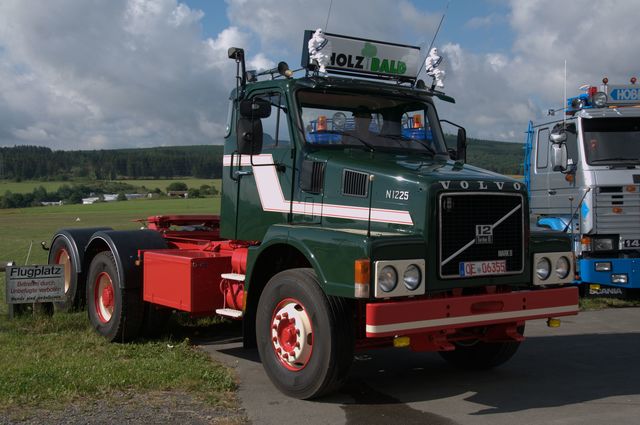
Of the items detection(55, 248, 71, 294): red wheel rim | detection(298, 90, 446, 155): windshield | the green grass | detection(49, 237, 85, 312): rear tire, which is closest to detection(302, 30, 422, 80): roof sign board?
detection(298, 90, 446, 155): windshield

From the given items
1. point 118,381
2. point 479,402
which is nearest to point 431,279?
point 479,402

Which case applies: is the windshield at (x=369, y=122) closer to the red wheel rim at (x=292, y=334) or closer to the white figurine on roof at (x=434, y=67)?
the white figurine on roof at (x=434, y=67)

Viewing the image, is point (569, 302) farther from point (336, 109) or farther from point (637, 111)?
point (637, 111)

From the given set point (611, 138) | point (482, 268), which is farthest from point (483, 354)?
point (611, 138)

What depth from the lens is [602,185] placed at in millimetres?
11250

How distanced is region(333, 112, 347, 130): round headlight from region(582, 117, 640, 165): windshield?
545 centimetres

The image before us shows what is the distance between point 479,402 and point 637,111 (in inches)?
273

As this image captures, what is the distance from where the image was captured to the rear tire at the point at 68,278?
33.2 feet

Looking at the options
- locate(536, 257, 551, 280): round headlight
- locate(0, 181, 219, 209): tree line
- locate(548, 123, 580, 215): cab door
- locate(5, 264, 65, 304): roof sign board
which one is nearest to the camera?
locate(536, 257, 551, 280): round headlight

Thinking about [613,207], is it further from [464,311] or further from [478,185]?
[464,311]

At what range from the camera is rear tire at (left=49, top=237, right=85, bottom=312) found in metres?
10.1

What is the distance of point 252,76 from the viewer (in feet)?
26.7

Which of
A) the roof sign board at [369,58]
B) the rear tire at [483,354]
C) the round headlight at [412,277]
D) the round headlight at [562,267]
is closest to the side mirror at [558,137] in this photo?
the roof sign board at [369,58]

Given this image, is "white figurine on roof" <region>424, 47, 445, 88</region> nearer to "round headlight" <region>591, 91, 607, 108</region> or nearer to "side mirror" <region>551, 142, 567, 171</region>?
"side mirror" <region>551, 142, 567, 171</region>
